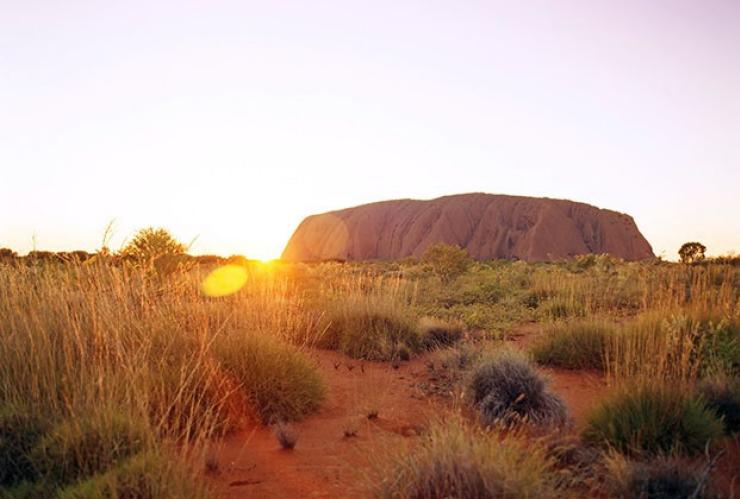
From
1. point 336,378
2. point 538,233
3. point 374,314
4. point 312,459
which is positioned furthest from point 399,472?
point 538,233

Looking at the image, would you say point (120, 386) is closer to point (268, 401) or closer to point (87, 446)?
point (87, 446)

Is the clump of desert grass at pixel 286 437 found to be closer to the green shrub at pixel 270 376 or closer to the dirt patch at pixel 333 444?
the dirt patch at pixel 333 444

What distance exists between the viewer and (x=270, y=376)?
505cm

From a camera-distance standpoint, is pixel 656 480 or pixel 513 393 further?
pixel 513 393

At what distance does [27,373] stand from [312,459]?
2.32 m

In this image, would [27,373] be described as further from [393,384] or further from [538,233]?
[538,233]

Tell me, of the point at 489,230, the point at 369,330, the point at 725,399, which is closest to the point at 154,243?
the point at 369,330

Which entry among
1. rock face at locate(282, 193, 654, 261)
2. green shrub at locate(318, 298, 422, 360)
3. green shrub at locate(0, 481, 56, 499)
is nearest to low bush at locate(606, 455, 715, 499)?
green shrub at locate(0, 481, 56, 499)

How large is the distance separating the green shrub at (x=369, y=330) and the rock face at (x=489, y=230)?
185ft

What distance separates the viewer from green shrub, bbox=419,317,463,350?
8.60 metres

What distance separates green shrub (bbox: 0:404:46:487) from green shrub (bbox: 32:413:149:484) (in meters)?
0.12

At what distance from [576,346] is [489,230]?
64287 millimetres

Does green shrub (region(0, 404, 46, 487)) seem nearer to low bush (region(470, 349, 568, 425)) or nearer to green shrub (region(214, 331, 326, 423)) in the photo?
green shrub (region(214, 331, 326, 423))

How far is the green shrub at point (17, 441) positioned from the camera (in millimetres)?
3256
